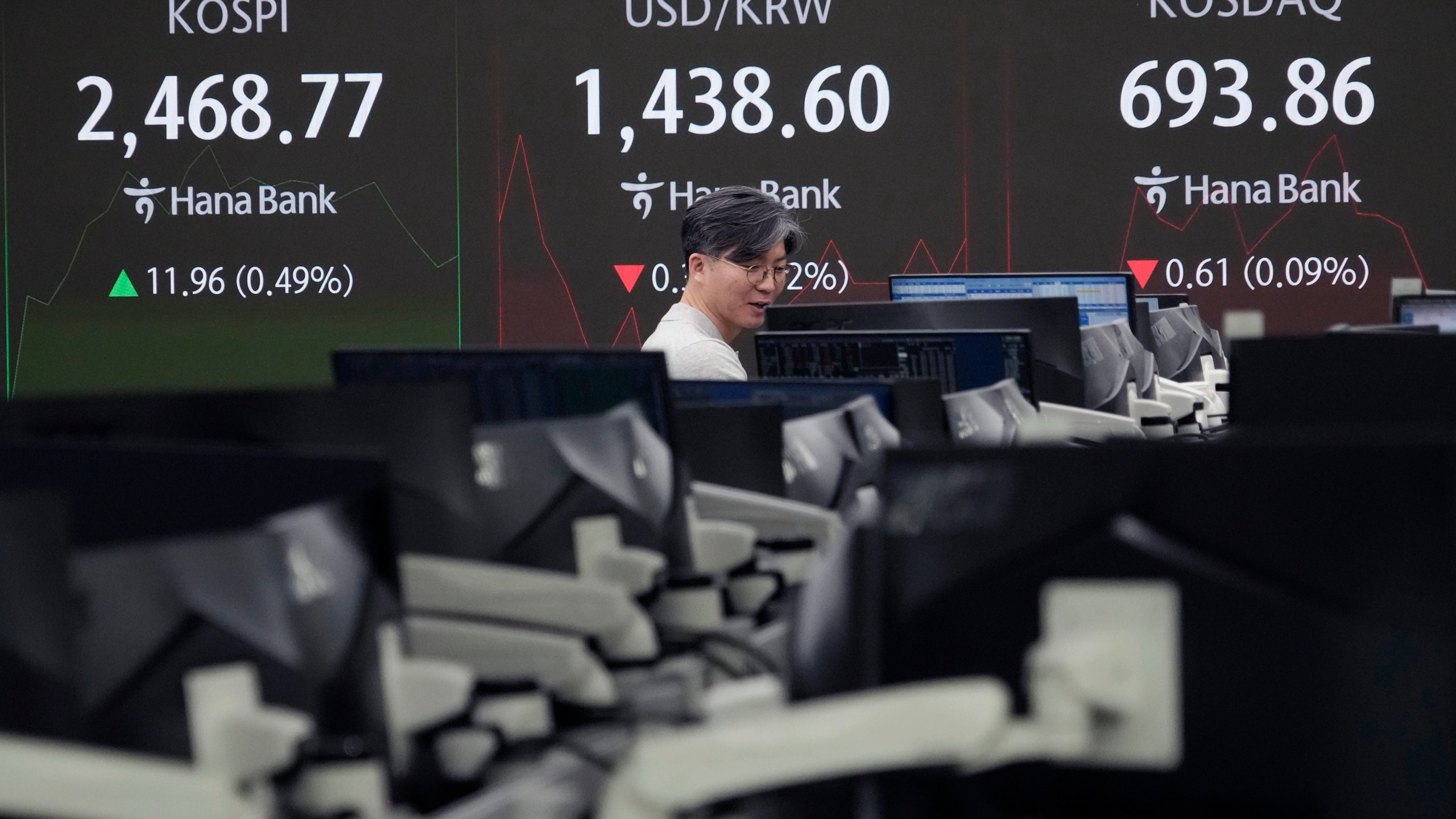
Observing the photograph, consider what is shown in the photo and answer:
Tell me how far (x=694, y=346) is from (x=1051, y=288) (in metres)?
0.77

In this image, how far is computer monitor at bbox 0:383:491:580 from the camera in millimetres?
1020

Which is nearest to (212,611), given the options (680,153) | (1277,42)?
(680,153)

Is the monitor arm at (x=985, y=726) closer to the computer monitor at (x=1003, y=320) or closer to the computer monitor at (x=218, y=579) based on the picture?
the computer monitor at (x=218, y=579)

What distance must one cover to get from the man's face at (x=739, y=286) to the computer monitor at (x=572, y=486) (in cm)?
228

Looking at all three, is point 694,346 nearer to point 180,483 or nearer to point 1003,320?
point 1003,320

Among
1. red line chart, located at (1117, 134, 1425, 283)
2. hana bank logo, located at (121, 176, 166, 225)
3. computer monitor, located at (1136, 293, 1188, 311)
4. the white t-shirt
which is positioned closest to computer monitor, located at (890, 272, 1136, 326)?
the white t-shirt

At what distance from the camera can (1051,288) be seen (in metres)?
3.40

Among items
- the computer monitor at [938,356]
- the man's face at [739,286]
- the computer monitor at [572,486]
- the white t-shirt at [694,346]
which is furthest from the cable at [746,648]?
the man's face at [739,286]

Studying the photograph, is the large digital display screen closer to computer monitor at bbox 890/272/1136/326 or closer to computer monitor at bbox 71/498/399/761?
computer monitor at bbox 890/272/1136/326

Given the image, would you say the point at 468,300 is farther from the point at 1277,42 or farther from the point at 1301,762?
the point at 1301,762

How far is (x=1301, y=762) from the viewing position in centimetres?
69

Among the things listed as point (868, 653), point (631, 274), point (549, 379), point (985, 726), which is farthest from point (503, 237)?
point (985, 726)

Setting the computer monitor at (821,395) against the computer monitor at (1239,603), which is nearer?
the computer monitor at (1239,603)

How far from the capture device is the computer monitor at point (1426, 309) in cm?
343
